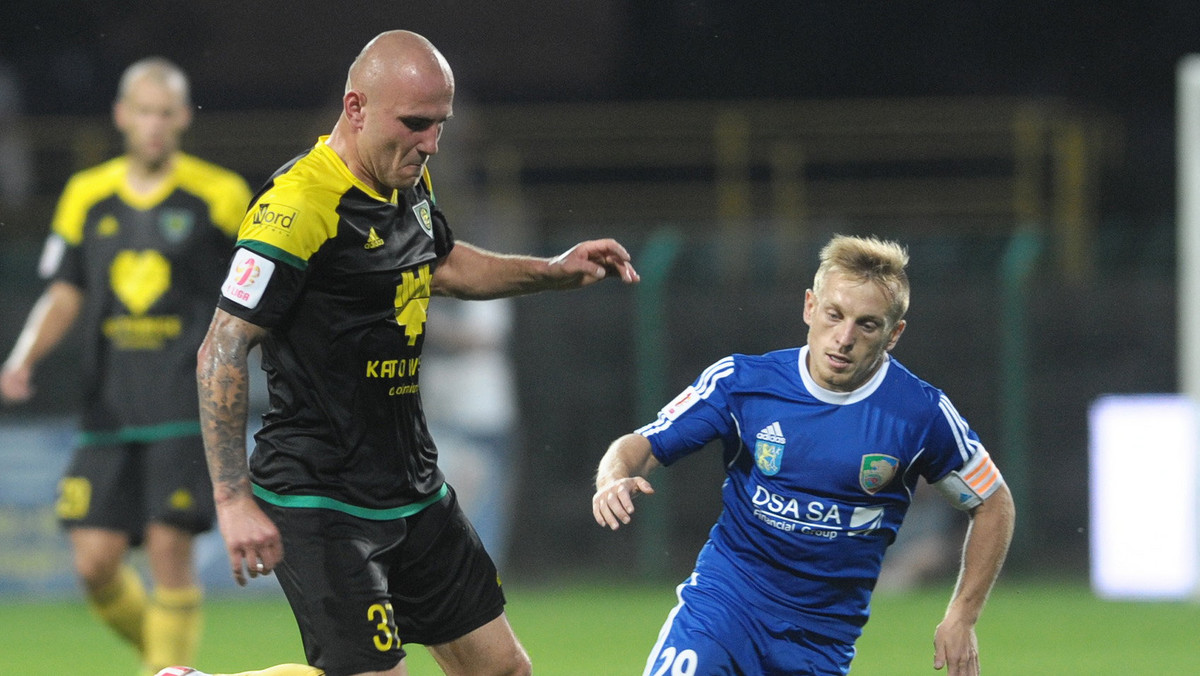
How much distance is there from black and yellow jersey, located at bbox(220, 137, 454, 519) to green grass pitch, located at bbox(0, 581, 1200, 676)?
3534 millimetres

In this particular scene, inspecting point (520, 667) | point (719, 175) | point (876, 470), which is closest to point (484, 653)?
point (520, 667)

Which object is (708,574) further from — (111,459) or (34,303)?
(34,303)

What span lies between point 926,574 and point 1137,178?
7.17 metres

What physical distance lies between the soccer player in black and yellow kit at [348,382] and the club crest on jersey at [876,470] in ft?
3.68

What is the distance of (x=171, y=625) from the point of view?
276 inches

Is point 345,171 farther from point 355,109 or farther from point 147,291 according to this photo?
point 147,291

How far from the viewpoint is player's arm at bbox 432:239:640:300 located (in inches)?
199

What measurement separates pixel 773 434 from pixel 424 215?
1136 millimetres

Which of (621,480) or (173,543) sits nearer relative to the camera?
(621,480)

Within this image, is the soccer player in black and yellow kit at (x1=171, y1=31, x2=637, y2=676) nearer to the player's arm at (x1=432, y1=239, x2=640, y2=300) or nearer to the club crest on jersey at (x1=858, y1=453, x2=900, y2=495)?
the player's arm at (x1=432, y1=239, x2=640, y2=300)

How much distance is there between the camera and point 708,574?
5.04m

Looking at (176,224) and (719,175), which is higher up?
(719,175)

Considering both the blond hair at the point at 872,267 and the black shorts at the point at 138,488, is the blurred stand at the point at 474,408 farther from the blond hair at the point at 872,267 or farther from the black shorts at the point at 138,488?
the blond hair at the point at 872,267

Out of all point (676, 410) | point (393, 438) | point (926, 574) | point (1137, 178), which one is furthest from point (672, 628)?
point (1137, 178)
